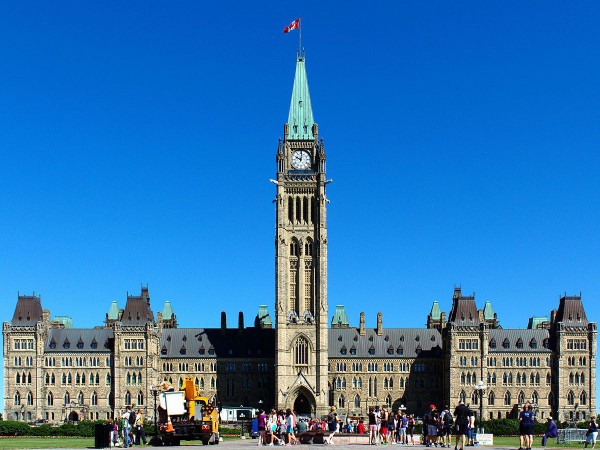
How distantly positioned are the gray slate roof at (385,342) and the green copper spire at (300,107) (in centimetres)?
3099

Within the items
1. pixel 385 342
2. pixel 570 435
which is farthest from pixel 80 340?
pixel 570 435

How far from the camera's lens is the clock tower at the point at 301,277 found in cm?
15388

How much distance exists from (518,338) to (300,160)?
39764 millimetres

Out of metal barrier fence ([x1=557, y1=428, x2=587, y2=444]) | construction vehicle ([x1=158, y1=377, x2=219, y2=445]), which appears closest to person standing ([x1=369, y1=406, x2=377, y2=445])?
construction vehicle ([x1=158, y1=377, x2=219, y2=445])

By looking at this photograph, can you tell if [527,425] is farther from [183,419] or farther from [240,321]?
[240,321]

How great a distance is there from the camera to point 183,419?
62438 mm

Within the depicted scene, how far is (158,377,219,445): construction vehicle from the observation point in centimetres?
6159

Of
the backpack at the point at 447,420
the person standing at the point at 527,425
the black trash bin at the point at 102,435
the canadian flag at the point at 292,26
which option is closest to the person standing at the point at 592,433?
the backpack at the point at 447,420

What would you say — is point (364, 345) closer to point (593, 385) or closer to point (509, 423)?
point (593, 385)

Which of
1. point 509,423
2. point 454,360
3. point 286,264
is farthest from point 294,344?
point 509,423

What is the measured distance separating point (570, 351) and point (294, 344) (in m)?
38.5

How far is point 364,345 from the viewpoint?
16800 centimetres

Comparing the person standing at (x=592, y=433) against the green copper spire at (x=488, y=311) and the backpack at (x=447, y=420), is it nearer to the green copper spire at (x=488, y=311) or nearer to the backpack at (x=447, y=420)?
the backpack at (x=447, y=420)

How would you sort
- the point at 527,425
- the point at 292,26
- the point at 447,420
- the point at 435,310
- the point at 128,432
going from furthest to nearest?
the point at 435,310 < the point at 292,26 < the point at 128,432 < the point at 447,420 < the point at 527,425
